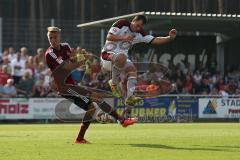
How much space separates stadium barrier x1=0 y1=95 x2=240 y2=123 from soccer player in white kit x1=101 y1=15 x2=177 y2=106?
10.7 meters

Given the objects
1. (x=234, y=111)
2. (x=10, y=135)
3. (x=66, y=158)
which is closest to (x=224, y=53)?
(x=234, y=111)

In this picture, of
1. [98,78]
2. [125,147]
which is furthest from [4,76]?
[125,147]

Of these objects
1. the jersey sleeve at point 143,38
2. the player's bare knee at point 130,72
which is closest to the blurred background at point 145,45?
the player's bare knee at point 130,72

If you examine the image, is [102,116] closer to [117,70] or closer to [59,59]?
[117,70]

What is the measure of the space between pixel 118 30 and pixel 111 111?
6.99 feet

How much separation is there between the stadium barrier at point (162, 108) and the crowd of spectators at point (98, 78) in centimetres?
40

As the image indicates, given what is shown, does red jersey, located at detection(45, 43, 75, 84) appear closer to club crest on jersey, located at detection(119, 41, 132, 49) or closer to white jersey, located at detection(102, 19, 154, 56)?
white jersey, located at detection(102, 19, 154, 56)

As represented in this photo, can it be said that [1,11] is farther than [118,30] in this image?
Yes

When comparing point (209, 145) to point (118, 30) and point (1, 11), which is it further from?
point (1, 11)

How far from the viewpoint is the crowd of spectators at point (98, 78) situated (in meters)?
24.2

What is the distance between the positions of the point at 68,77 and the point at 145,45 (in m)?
20.6

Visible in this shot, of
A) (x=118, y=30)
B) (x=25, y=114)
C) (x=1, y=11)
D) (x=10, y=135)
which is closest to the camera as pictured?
(x=118, y=30)

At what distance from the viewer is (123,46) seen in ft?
55.4

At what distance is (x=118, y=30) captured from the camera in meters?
16.3
